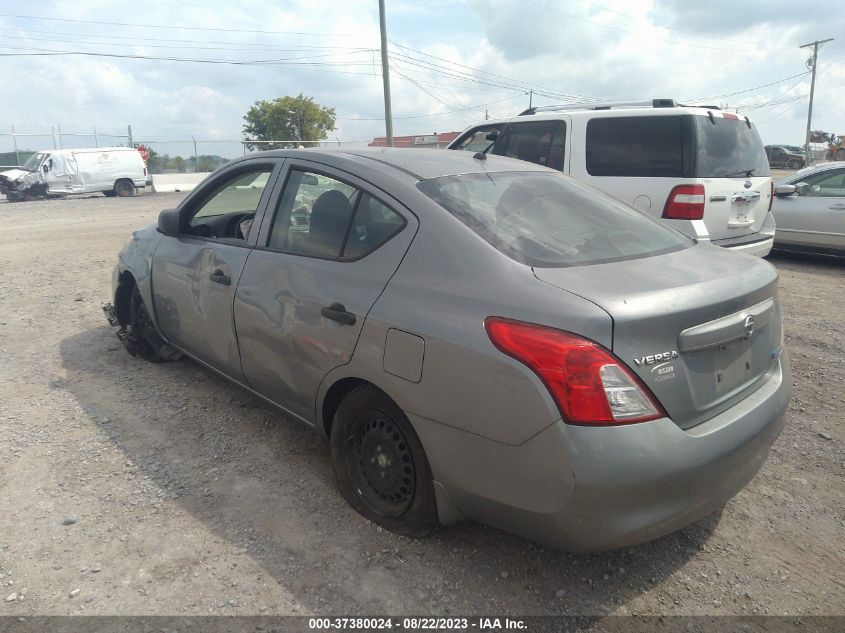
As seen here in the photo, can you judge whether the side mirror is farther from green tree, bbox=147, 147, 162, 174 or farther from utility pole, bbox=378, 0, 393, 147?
green tree, bbox=147, 147, 162, 174

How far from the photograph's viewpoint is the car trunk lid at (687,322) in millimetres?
1977

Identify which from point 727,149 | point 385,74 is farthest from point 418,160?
point 385,74

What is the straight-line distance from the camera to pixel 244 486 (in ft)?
9.94

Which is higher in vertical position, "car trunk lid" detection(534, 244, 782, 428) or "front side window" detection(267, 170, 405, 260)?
"front side window" detection(267, 170, 405, 260)

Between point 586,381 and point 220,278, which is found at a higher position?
point 220,278

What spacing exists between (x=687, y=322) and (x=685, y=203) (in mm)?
4007

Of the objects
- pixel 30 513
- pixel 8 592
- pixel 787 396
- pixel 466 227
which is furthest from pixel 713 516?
pixel 30 513

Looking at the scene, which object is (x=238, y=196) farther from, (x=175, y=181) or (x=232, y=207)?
(x=175, y=181)

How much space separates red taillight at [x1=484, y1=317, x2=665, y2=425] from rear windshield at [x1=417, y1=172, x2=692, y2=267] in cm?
44

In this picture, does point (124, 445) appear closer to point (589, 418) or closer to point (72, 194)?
point (589, 418)

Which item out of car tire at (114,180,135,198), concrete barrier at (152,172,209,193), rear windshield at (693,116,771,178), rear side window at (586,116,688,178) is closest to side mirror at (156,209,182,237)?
rear side window at (586,116,688,178)

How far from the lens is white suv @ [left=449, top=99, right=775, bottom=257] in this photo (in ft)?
18.4

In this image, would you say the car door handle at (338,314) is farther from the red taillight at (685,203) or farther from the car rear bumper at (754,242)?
the car rear bumper at (754,242)

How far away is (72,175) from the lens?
79.6 feet
